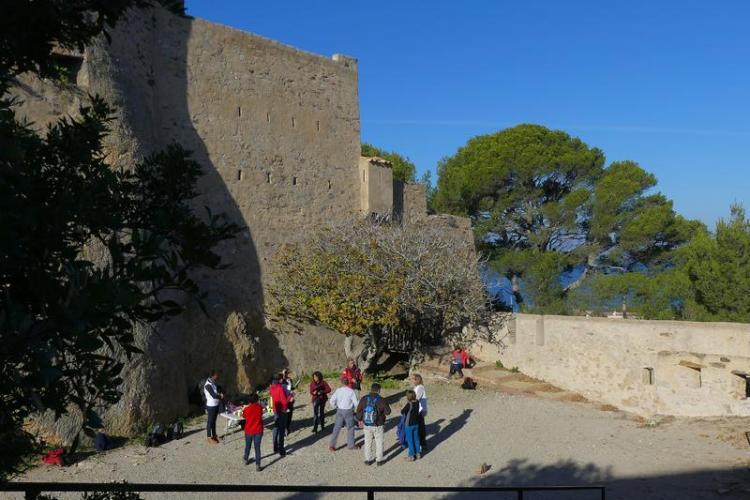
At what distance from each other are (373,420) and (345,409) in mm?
776

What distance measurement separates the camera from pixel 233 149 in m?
16.1

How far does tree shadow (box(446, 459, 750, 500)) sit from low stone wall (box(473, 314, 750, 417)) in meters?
3.48

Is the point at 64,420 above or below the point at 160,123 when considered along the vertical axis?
below

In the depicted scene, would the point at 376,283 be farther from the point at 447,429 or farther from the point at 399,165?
the point at 399,165

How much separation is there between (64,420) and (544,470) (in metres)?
7.47

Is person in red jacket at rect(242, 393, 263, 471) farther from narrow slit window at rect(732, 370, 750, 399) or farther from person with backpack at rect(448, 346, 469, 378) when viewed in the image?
narrow slit window at rect(732, 370, 750, 399)

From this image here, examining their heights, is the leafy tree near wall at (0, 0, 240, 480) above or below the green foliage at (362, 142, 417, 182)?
below

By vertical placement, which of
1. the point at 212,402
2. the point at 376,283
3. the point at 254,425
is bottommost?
the point at 254,425

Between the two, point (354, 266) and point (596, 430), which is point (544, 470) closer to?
point (596, 430)

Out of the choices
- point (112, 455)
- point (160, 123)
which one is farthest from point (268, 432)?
point (160, 123)

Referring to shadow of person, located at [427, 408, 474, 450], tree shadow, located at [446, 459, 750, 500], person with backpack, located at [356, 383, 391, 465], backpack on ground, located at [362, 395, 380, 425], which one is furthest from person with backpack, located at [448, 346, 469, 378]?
backpack on ground, located at [362, 395, 380, 425]

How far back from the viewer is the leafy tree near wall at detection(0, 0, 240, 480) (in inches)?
101

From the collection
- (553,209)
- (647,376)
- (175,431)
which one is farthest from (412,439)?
(553,209)

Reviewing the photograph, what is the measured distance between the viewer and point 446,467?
9.34m
